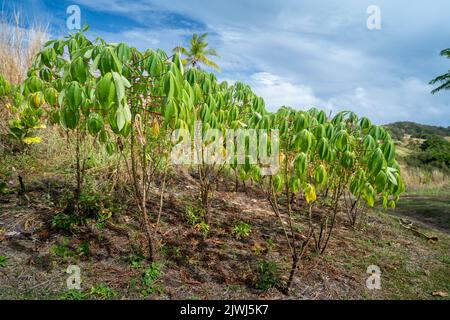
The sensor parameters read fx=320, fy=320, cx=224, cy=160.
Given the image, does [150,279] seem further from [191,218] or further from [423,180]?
[423,180]

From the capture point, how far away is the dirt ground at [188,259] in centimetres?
257

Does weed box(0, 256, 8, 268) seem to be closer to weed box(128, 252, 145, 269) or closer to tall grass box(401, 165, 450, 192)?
weed box(128, 252, 145, 269)

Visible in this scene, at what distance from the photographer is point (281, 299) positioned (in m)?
2.59

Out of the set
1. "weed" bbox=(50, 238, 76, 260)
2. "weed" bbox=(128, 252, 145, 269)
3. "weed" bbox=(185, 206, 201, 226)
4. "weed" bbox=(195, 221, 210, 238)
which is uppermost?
"weed" bbox=(185, 206, 201, 226)

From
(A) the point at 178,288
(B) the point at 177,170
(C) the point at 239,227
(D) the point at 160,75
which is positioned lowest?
(A) the point at 178,288

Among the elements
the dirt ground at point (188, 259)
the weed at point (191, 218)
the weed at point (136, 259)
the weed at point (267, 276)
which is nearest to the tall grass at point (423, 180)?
the dirt ground at point (188, 259)

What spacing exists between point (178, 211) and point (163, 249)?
0.86 meters

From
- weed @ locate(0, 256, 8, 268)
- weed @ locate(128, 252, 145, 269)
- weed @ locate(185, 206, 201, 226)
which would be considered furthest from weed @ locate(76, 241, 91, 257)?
weed @ locate(185, 206, 201, 226)

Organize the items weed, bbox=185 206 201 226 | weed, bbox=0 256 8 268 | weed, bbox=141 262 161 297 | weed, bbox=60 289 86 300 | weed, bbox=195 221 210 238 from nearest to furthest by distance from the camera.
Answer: weed, bbox=60 289 86 300
weed, bbox=141 262 161 297
weed, bbox=0 256 8 268
weed, bbox=195 221 210 238
weed, bbox=185 206 201 226

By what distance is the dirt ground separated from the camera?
2574 mm

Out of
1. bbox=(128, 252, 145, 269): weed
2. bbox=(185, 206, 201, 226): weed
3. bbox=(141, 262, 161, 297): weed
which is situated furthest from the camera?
bbox=(185, 206, 201, 226): weed

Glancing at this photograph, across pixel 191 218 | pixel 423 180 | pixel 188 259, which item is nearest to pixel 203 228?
pixel 191 218
